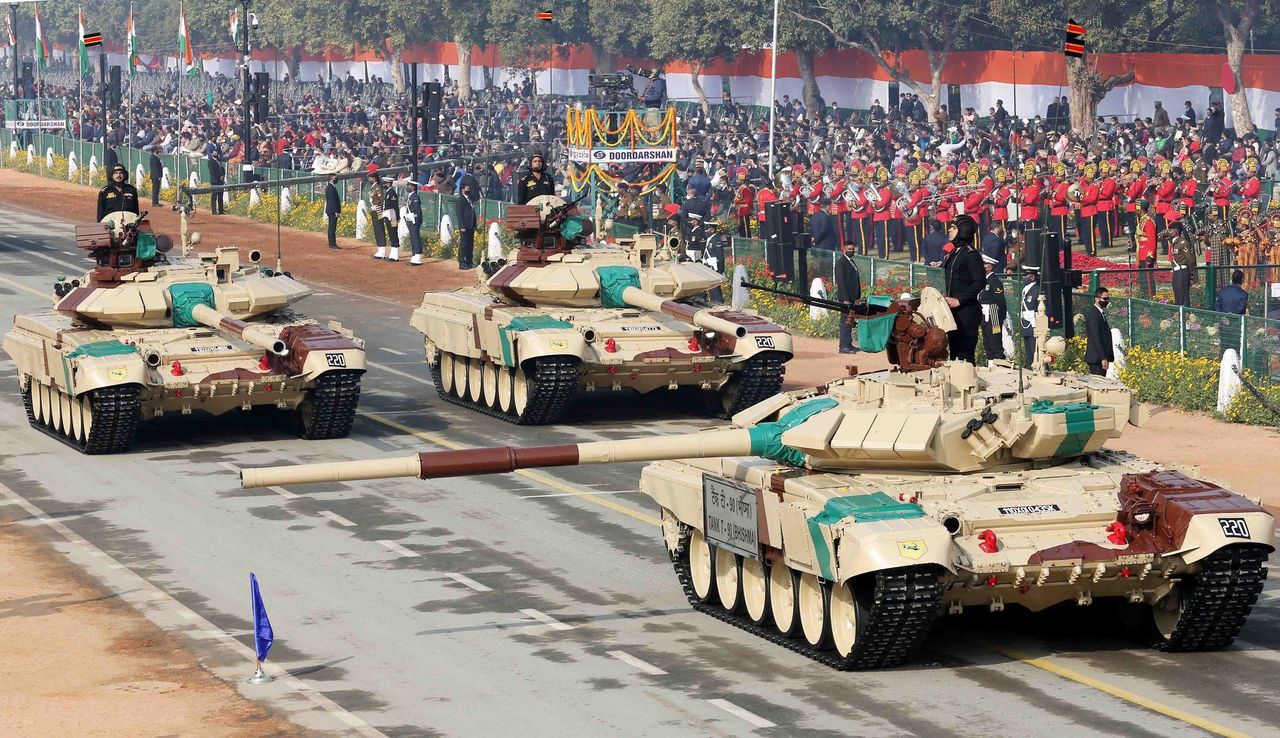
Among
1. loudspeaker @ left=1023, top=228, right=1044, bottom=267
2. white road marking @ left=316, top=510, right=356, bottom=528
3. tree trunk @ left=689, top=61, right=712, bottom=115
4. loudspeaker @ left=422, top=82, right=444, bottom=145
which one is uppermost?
tree trunk @ left=689, top=61, right=712, bottom=115

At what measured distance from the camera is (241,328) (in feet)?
94.0

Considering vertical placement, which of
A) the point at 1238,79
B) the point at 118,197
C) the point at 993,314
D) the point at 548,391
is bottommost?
the point at 548,391

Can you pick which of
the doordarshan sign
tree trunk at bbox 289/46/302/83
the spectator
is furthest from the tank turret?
tree trunk at bbox 289/46/302/83

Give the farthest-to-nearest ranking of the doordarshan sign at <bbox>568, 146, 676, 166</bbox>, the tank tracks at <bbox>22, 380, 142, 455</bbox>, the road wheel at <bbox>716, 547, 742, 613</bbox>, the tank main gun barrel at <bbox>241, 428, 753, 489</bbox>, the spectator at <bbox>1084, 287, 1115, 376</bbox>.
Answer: the doordarshan sign at <bbox>568, 146, 676, 166</bbox> < the spectator at <bbox>1084, 287, 1115, 376</bbox> < the tank tracks at <bbox>22, 380, 142, 455</bbox> < the road wheel at <bbox>716, 547, 742, 613</bbox> < the tank main gun barrel at <bbox>241, 428, 753, 489</bbox>

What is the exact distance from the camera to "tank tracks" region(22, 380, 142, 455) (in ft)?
93.4

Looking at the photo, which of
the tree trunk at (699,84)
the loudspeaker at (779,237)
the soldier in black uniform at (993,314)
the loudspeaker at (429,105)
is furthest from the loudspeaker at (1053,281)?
the tree trunk at (699,84)

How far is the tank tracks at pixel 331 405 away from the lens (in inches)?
1158

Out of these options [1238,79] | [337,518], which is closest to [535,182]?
[337,518]

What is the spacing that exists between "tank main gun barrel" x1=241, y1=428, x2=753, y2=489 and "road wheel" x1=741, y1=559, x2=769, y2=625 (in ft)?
4.98

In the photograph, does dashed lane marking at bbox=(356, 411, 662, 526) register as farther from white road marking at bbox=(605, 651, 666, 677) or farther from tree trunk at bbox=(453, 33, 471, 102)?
tree trunk at bbox=(453, 33, 471, 102)

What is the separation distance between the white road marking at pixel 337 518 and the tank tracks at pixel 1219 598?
31.7 feet

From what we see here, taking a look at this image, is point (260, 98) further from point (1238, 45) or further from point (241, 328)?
point (241, 328)

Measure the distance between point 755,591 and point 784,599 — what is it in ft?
1.83

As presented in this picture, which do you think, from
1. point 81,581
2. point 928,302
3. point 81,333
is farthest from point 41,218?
point 928,302
